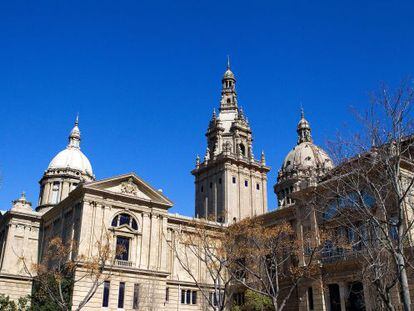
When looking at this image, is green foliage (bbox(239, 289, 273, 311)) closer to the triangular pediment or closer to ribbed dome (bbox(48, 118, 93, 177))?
the triangular pediment

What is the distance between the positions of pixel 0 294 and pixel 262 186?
47306 mm

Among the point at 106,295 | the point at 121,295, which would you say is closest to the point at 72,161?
the point at 121,295

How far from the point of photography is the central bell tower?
79.5 m

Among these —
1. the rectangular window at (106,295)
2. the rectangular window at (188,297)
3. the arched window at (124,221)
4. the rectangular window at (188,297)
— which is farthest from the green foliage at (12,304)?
the rectangular window at (188,297)

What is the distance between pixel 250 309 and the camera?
5216cm

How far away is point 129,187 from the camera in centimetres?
5753

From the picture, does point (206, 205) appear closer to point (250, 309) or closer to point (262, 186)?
point (262, 186)

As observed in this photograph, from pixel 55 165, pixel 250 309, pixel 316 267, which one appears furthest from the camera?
pixel 55 165

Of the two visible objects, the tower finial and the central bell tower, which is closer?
the central bell tower

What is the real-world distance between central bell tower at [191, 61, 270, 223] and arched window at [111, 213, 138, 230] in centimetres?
2155

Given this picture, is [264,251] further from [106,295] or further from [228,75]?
[228,75]

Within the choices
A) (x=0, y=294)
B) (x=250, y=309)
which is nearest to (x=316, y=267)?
(x=250, y=309)

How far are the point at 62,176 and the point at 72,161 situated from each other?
4.66 meters

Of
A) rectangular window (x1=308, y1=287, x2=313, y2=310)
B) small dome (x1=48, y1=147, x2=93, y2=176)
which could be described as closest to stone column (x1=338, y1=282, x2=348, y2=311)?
rectangular window (x1=308, y1=287, x2=313, y2=310)
